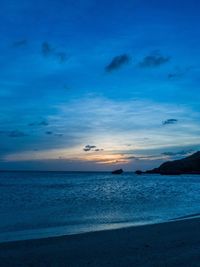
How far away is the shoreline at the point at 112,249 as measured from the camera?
445 inches

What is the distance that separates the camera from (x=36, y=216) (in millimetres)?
26375

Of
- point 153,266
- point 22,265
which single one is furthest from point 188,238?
point 22,265

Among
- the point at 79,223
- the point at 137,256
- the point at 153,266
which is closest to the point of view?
the point at 153,266

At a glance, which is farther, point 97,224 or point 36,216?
point 36,216

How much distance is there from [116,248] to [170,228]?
18.7 ft

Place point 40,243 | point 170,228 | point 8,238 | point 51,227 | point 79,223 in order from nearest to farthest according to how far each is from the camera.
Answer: point 40,243 < point 8,238 < point 170,228 < point 51,227 < point 79,223

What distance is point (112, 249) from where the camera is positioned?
13.4 m

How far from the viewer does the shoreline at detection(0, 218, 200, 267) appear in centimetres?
1131

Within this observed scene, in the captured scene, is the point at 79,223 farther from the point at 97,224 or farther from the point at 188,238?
the point at 188,238

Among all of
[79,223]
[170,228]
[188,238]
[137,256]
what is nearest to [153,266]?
[137,256]

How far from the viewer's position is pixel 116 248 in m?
13.6

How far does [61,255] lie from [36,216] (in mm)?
14305

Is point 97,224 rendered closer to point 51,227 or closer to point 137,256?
point 51,227

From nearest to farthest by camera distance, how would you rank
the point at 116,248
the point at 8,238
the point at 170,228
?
the point at 116,248
the point at 8,238
the point at 170,228
